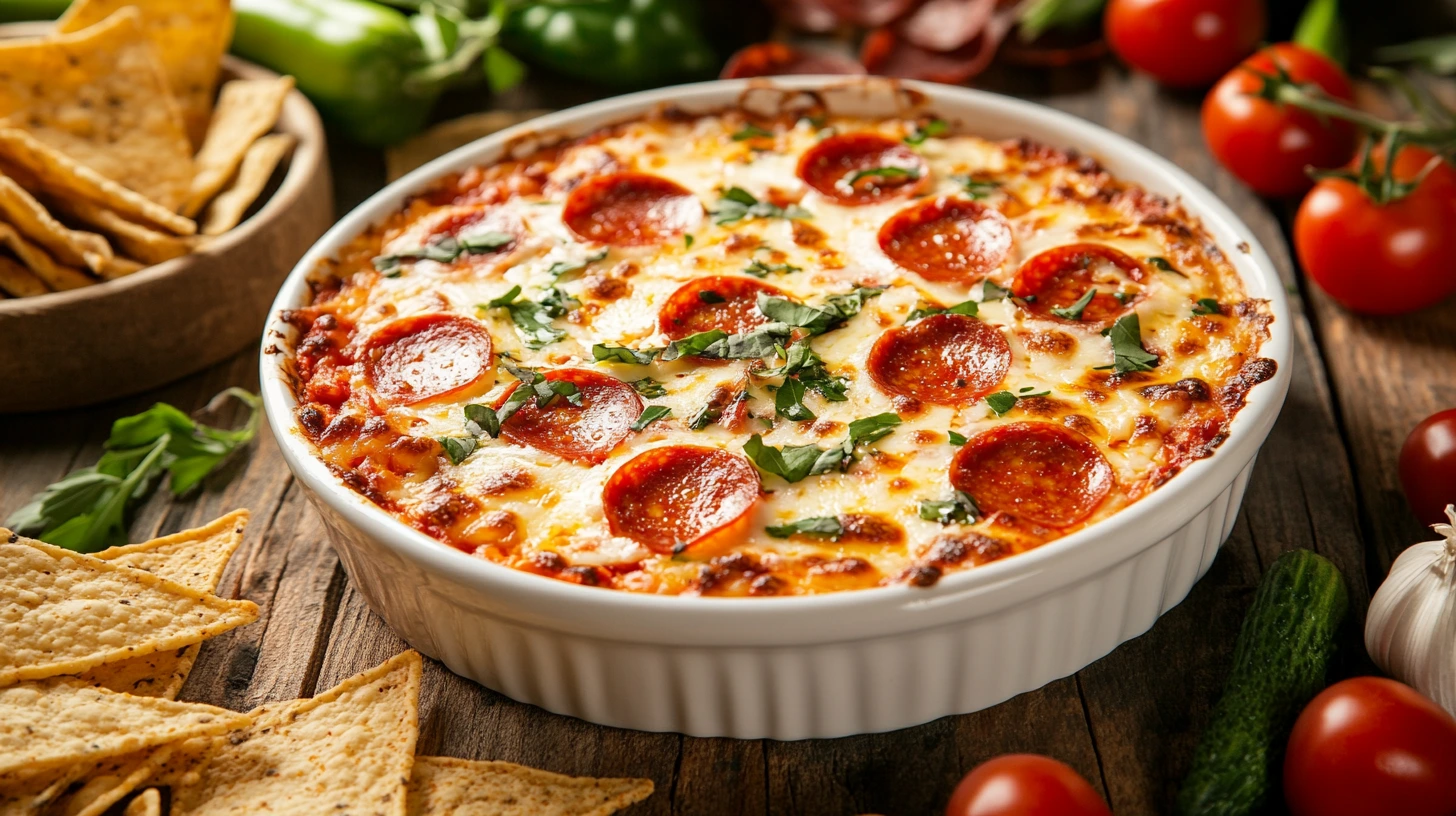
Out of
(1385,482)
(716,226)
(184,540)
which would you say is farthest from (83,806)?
(1385,482)

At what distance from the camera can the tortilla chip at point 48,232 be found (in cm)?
427

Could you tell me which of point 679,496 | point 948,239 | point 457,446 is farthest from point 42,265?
point 948,239

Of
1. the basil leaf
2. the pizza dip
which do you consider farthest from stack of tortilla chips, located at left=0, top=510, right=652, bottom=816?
the basil leaf

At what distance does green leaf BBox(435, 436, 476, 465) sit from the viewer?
3.47 meters

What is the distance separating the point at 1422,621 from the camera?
318cm

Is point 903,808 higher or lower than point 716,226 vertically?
lower

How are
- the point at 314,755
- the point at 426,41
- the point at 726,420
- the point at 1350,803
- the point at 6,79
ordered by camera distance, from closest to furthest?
the point at 1350,803 < the point at 314,755 < the point at 726,420 < the point at 6,79 < the point at 426,41

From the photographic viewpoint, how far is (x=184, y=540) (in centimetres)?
375

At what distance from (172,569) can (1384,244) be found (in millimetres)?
3970

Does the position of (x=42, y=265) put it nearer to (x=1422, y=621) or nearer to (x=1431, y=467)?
(x=1422, y=621)

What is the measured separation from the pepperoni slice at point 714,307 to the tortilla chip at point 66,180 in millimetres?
1772

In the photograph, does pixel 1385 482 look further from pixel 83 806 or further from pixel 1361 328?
pixel 83 806

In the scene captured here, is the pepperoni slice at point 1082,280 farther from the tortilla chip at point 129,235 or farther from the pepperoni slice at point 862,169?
the tortilla chip at point 129,235

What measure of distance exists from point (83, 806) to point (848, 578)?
5.78 ft
